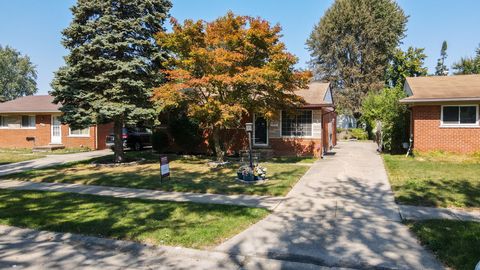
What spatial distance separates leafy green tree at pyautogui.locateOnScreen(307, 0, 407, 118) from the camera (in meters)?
42.1

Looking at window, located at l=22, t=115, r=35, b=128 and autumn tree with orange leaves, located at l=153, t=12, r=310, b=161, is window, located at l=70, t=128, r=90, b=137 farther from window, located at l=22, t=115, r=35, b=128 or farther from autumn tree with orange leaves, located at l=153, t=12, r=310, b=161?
autumn tree with orange leaves, located at l=153, t=12, r=310, b=161

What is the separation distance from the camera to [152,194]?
932cm

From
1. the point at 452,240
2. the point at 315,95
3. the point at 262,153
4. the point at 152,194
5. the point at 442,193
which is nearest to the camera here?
the point at 452,240

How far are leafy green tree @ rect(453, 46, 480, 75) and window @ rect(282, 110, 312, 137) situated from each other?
42767 millimetres

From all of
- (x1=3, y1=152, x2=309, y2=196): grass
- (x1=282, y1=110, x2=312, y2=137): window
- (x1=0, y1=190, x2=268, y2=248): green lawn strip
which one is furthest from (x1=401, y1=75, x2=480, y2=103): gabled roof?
(x1=0, y1=190, x2=268, y2=248): green lawn strip

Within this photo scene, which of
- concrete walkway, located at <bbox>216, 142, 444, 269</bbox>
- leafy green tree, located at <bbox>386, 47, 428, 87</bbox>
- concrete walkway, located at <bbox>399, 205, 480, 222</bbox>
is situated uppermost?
leafy green tree, located at <bbox>386, 47, 428, 87</bbox>

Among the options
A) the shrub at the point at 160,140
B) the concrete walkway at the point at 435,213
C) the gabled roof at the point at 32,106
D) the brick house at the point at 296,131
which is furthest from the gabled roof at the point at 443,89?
the gabled roof at the point at 32,106

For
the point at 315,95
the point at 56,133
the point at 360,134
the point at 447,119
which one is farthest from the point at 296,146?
the point at 360,134

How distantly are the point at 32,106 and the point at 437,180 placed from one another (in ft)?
84.6

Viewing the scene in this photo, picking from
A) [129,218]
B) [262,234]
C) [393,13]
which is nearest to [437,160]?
[262,234]

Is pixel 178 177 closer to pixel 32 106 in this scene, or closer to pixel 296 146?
pixel 296 146

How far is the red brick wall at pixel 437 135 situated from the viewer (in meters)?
15.3

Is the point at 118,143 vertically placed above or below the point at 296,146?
above

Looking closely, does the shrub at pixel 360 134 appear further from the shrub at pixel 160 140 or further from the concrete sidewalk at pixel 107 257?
the concrete sidewalk at pixel 107 257
